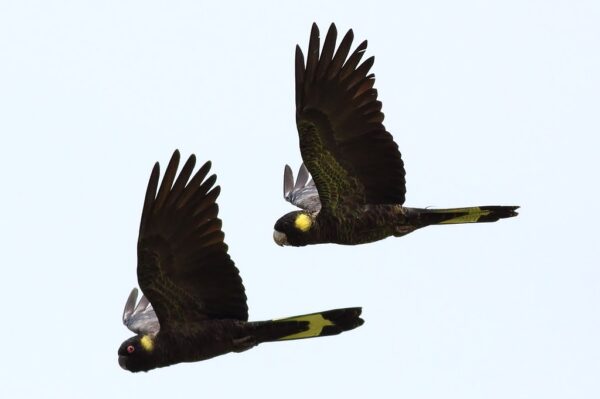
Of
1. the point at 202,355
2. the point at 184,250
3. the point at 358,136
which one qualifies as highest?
the point at 358,136

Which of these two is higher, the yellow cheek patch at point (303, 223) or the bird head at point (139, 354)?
the yellow cheek patch at point (303, 223)

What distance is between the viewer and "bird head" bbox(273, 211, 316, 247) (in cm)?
1928

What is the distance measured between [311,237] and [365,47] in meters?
2.76

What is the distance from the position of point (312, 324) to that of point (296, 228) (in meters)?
2.69

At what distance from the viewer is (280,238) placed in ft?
64.4

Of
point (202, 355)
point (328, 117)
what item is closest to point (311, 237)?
point (328, 117)

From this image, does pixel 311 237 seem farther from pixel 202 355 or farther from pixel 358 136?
pixel 202 355

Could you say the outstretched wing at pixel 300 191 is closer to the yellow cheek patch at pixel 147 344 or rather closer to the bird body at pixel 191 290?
the bird body at pixel 191 290

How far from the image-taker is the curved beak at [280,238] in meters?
19.6

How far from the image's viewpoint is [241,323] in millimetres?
16859

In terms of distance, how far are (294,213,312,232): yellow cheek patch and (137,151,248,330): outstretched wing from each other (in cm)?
272

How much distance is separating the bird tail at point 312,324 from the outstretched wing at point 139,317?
1727 millimetres

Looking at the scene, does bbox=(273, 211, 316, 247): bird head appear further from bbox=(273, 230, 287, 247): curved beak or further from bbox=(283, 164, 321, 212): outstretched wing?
bbox=(283, 164, 321, 212): outstretched wing

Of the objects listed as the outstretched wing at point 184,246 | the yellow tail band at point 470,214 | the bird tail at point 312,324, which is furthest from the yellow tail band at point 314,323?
the yellow tail band at point 470,214
